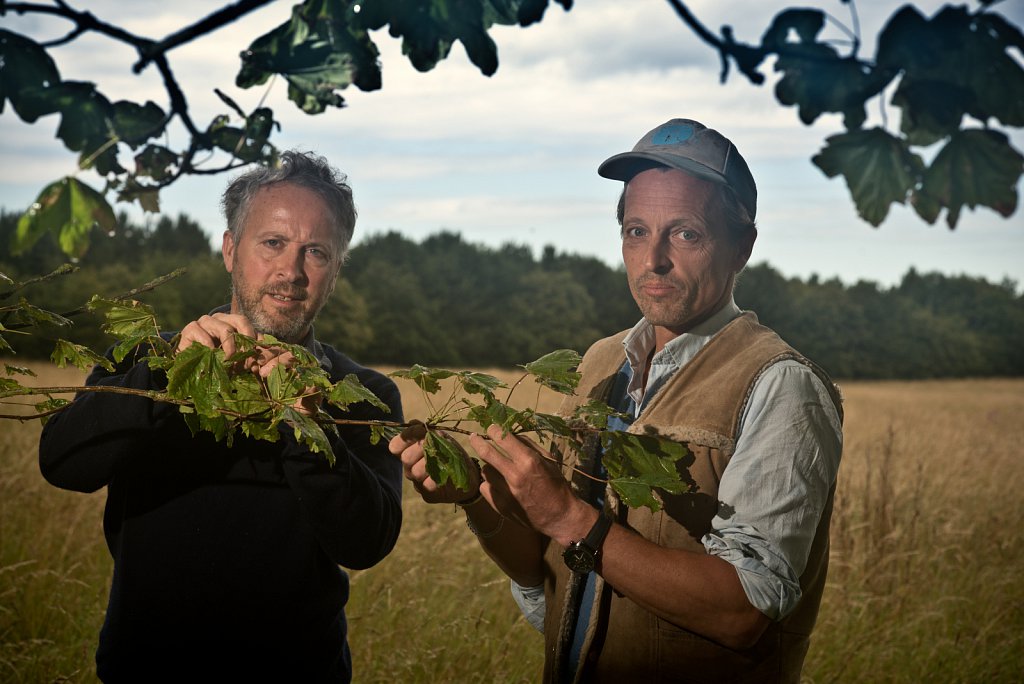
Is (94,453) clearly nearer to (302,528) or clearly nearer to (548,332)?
(302,528)

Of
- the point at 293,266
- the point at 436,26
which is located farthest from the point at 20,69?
the point at 293,266

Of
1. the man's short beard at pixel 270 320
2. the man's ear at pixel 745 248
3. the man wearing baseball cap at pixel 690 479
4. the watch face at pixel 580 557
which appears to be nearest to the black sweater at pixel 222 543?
the man's short beard at pixel 270 320

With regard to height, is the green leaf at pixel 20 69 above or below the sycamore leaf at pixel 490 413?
above

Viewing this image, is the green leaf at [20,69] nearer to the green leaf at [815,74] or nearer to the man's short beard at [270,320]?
the green leaf at [815,74]

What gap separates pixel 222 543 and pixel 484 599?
2.58 m

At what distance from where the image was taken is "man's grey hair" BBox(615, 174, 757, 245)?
7.70 feet

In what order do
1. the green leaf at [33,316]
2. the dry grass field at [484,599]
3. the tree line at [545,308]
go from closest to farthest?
the green leaf at [33,316] → the dry grass field at [484,599] → the tree line at [545,308]

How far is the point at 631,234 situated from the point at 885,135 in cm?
132

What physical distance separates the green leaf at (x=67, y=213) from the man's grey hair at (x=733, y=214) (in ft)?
5.23

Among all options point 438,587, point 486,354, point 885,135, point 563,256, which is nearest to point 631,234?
point 885,135

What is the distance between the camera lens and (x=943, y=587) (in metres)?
5.53

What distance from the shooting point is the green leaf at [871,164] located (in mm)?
1036

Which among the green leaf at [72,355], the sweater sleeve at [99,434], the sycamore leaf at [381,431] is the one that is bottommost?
the sweater sleeve at [99,434]

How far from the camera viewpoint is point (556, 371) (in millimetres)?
1891
